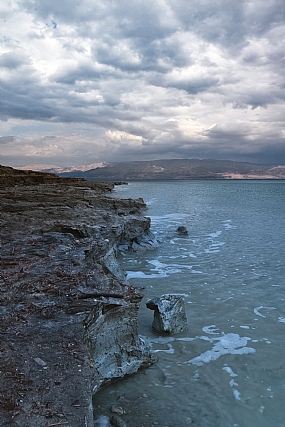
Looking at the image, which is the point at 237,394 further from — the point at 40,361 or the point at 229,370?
the point at 40,361

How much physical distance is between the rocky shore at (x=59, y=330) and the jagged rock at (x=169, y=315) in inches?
41.0

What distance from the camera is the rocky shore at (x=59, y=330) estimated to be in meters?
3.50

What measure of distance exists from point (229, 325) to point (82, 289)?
3.85 metres

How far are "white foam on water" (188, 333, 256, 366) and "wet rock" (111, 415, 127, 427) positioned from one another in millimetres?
2186

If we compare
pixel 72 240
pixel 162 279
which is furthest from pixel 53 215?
pixel 162 279

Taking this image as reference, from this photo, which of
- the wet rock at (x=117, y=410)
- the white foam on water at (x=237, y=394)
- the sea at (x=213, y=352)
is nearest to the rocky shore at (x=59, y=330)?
the wet rock at (x=117, y=410)

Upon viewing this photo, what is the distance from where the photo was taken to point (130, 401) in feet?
17.4

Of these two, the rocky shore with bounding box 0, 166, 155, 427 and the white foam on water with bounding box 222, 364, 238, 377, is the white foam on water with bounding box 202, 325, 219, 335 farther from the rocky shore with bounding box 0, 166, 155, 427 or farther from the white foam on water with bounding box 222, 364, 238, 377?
→ the rocky shore with bounding box 0, 166, 155, 427

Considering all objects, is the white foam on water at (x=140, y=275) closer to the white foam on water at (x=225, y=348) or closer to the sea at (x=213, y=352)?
the sea at (x=213, y=352)

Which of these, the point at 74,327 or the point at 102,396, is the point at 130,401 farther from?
the point at 74,327

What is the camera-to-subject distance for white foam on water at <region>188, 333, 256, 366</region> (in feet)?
21.7

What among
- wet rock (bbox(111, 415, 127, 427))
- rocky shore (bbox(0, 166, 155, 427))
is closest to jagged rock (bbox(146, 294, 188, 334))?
rocky shore (bbox(0, 166, 155, 427))

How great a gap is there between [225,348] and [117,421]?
3.11 metres

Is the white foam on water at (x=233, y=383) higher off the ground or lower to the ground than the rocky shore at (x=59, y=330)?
lower
